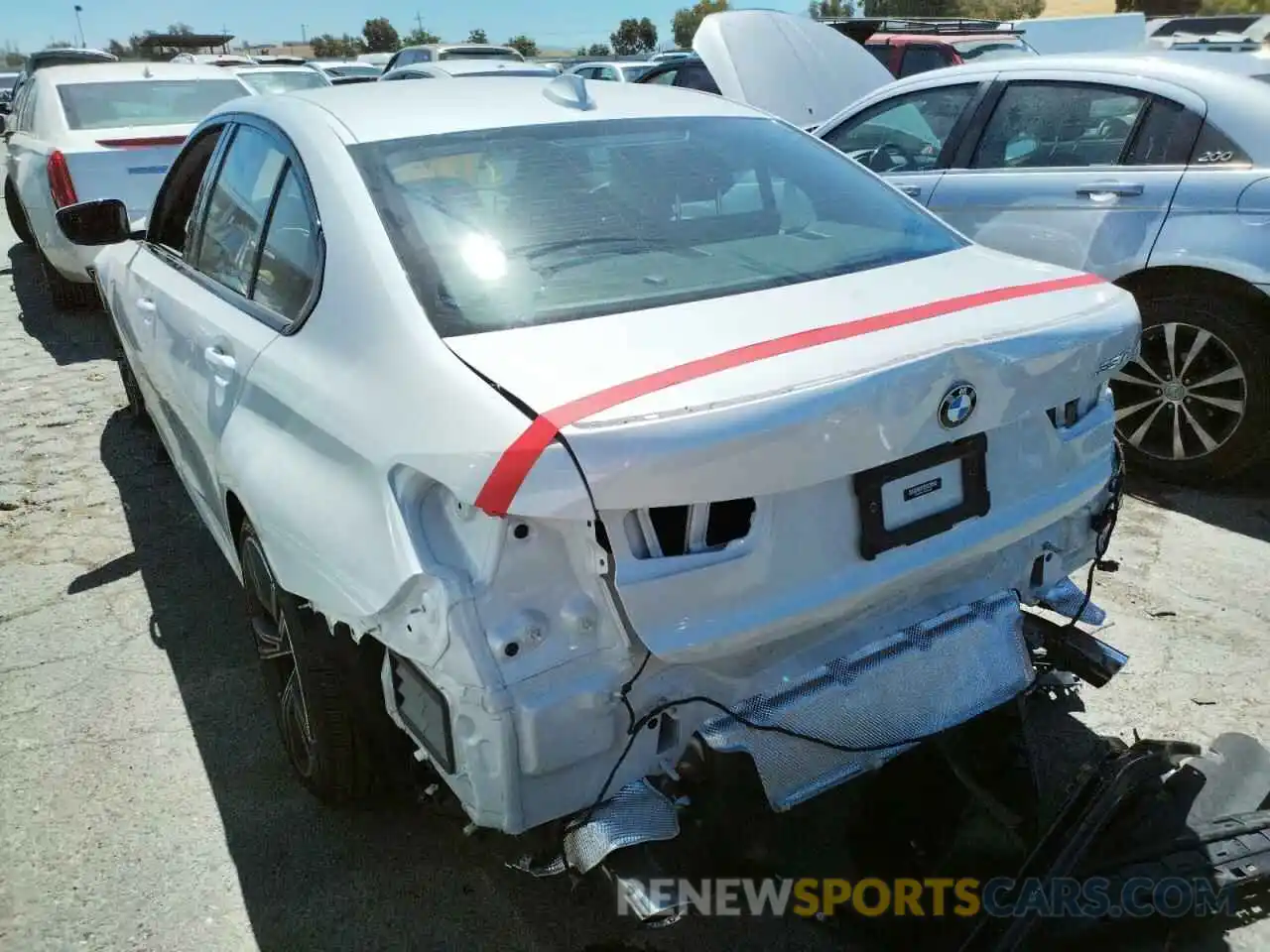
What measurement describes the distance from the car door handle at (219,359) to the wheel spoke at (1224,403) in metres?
3.81

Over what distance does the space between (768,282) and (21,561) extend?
3.53m

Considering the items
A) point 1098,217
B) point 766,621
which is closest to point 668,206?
point 766,621

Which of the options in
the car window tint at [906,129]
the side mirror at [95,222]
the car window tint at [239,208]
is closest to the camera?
the car window tint at [239,208]

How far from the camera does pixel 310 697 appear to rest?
250cm

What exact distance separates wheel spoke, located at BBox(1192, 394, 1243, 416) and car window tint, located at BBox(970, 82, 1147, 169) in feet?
3.66

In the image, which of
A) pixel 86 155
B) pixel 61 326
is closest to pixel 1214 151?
pixel 86 155

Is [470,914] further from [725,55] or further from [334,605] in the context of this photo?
[725,55]

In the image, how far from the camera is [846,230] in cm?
275

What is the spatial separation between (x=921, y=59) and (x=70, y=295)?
27.8ft

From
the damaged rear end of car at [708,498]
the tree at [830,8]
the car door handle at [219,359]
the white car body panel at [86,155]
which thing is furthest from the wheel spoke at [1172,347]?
the tree at [830,8]

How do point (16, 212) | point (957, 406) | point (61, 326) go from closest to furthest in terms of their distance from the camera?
1. point (957, 406)
2. point (61, 326)
3. point (16, 212)

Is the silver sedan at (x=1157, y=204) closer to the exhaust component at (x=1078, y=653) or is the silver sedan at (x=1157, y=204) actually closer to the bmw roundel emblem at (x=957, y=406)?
the exhaust component at (x=1078, y=653)

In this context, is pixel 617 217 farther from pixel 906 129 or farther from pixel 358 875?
pixel 906 129

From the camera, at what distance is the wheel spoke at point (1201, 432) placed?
14.2 feet
